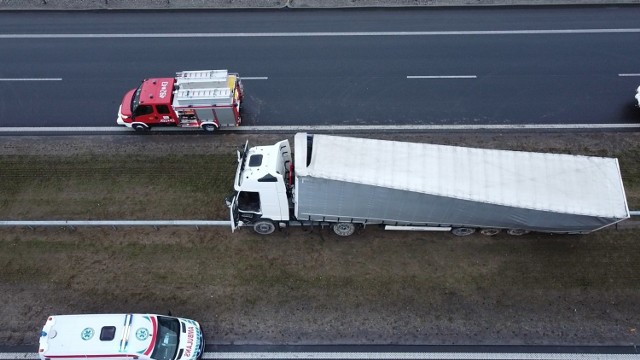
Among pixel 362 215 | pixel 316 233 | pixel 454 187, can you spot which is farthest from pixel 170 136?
pixel 454 187

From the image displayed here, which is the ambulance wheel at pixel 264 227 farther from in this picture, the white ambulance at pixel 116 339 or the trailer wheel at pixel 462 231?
the trailer wheel at pixel 462 231

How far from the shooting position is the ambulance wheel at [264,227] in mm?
17027

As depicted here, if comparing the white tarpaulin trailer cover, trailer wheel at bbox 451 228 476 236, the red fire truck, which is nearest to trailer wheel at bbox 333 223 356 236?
the white tarpaulin trailer cover

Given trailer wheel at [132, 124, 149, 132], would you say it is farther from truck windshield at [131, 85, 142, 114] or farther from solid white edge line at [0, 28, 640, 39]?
solid white edge line at [0, 28, 640, 39]

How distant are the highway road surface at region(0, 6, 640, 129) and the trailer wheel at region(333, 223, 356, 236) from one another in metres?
6.48

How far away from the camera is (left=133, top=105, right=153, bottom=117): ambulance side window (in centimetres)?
2047

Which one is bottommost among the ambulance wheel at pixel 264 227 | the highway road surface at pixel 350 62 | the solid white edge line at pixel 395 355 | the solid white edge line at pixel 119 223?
the solid white edge line at pixel 395 355

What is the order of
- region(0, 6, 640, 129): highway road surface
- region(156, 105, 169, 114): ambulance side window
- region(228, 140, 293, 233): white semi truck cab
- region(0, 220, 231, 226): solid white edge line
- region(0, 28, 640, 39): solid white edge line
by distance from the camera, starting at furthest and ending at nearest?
region(0, 28, 640, 39): solid white edge line
region(0, 6, 640, 129): highway road surface
region(156, 105, 169, 114): ambulance side window
region(0, 220, 231, 226): solid white edge line
region(228, 140, 293, 233): white semi truck cab

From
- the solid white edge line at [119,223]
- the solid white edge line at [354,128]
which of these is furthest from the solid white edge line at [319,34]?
the solid white edge line at [119,223]

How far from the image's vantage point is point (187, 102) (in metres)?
20.1

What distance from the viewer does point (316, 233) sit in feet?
58.7

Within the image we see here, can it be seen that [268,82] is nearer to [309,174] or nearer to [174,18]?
[174,18]

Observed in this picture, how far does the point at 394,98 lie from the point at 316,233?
29.2 ft

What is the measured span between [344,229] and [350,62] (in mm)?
10902
